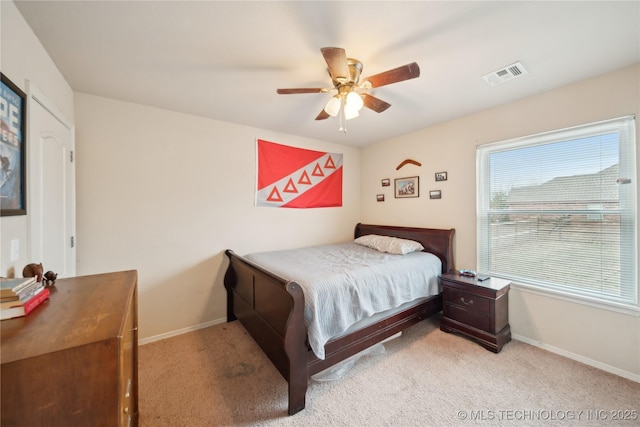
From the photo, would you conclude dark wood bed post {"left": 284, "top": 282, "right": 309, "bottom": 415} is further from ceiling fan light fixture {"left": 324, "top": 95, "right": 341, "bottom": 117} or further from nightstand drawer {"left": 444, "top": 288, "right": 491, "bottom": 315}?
nightstand drawer {"left": 444, "top": 288, "right": 491, "bottom": 315}

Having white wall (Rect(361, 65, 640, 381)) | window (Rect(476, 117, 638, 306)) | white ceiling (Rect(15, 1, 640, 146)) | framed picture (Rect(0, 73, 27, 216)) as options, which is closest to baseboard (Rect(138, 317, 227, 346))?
framed picture (Rect(0, 73, 27, 216))

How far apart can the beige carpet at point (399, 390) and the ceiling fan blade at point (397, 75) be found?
2.24 metres

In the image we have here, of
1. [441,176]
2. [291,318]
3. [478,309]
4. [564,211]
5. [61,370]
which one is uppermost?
[441,176]

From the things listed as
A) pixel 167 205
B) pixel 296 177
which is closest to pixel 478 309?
pixel 296 177

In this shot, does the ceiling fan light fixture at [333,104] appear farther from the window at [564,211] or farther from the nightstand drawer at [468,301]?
the nightstand drawer at [468,301]

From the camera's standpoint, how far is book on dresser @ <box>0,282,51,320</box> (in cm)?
80

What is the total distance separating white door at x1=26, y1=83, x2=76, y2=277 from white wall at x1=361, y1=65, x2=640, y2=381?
11.6ft

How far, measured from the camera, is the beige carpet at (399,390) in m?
1.56

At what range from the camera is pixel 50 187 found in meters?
1.67

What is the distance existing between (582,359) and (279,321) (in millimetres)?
2670

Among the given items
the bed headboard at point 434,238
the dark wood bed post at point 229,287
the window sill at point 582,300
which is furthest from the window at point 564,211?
the dark wood bed post at point 229,287

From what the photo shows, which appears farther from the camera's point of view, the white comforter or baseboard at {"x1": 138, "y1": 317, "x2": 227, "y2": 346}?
baseboard at {"x1": 138, "y1": 317, "x2": 227, "y2": 346}

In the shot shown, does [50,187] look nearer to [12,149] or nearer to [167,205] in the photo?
[12,149]

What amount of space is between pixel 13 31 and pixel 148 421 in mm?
2392
